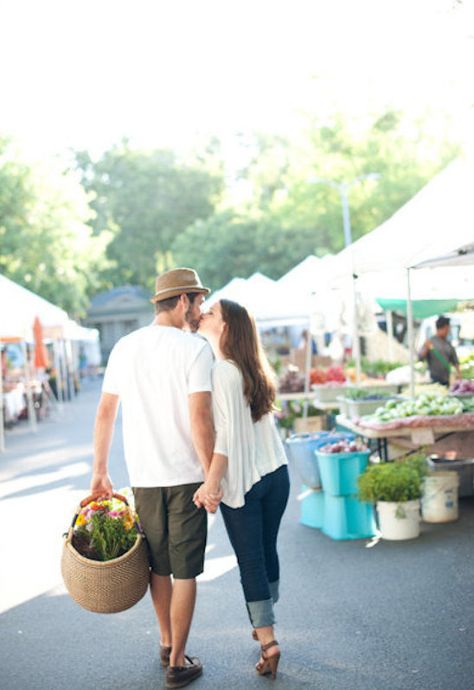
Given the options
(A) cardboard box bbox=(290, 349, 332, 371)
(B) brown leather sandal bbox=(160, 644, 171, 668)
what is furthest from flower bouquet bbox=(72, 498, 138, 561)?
(A) cardboard box bbox=(290, 349, 332, 371)

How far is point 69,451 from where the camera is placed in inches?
741

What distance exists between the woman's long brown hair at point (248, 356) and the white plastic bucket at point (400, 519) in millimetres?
3464

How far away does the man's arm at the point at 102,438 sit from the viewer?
5609mm

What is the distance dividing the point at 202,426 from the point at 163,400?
0.92 feet

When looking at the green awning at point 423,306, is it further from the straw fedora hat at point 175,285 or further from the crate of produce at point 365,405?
the straw fedora hat at point 175,285

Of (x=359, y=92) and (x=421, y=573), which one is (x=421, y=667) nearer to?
(x=421, y=573)

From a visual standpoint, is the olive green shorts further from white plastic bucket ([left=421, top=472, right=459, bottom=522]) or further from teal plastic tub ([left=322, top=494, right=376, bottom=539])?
white plastic bucket ([left=421, top=472, right=459, bottom=522])

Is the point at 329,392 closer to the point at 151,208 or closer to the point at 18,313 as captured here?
the point at 18,313

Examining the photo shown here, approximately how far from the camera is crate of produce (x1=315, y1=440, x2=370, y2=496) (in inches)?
353

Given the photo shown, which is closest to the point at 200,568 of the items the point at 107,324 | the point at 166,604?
the point at 166,604

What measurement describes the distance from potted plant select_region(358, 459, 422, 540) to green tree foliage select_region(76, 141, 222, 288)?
64626 millimetres

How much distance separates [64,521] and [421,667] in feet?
20.0

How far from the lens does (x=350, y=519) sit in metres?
9.02

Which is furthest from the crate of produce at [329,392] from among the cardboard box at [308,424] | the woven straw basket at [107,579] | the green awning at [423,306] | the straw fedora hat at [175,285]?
the woven straw basket at [107,579]
